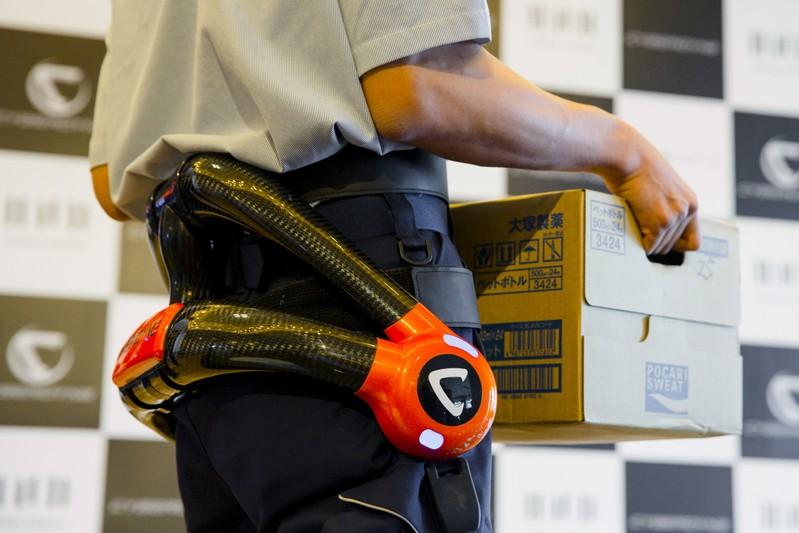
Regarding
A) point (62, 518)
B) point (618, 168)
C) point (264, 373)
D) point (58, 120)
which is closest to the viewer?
point (264, 373)

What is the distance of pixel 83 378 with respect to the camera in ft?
7.44

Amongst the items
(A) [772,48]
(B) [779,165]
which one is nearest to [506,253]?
(B) [779,165]

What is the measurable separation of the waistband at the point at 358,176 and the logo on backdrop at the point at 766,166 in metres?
1.98

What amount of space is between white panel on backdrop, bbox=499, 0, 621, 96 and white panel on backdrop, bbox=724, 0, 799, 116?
320mm

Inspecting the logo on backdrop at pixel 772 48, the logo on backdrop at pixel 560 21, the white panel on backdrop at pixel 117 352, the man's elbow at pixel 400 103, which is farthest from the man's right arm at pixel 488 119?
the logo on backdrop at pixel 772 48

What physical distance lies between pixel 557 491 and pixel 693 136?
951 millimetres

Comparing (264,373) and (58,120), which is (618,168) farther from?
(58,120)

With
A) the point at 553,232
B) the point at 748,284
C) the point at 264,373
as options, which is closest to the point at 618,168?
the point at 553,232

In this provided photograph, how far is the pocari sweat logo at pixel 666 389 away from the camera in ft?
3.31

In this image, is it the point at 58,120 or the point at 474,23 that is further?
the point at 58,120

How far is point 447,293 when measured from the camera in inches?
31.9

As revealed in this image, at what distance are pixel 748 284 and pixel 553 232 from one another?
1.78 metres

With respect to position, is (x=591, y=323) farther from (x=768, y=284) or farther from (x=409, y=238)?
(x=768, y=284)

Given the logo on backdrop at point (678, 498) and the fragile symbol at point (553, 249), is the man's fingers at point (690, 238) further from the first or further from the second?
the logo on backdrop at point (678, 498)
